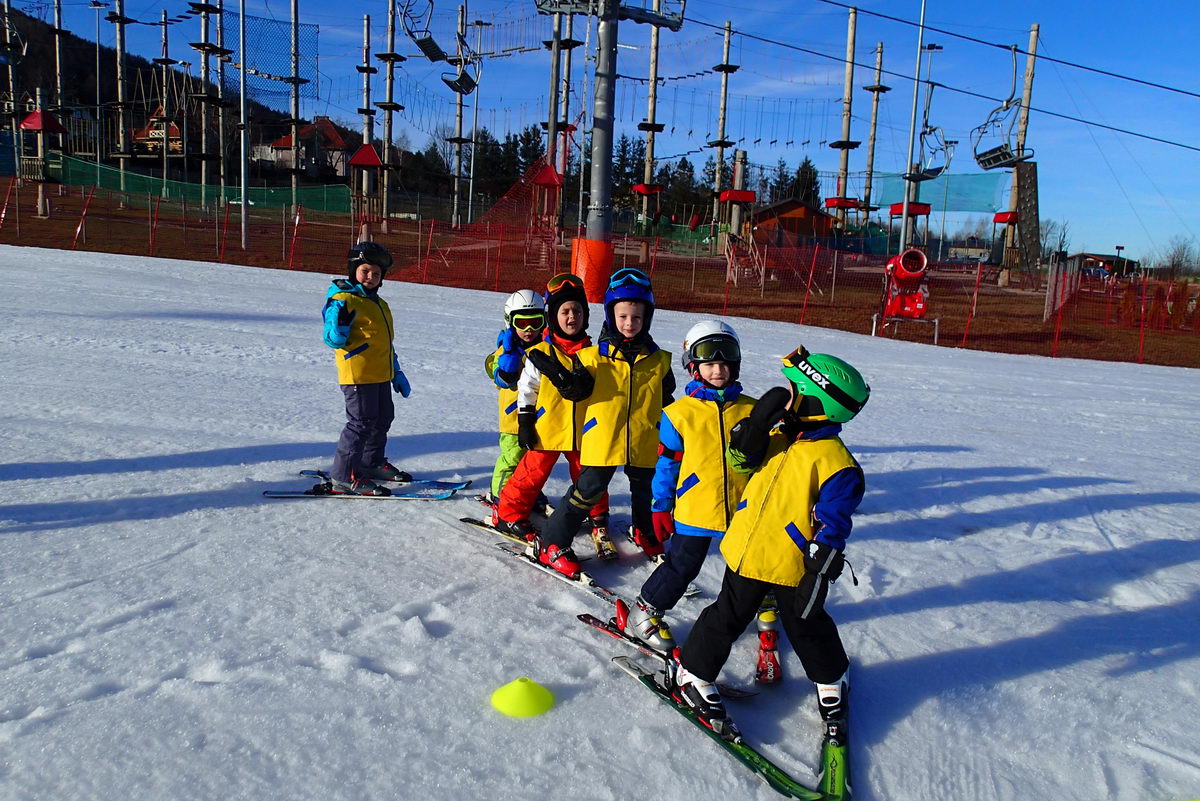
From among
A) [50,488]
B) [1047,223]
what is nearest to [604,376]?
[50,488]

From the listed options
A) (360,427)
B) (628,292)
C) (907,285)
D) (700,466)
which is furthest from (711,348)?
(907,285)

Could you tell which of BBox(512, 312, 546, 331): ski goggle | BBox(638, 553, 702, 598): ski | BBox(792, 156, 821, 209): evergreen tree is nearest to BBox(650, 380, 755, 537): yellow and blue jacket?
BBox(638, 553, 702, 598): ski

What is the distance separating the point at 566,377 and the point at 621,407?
32 centimetres

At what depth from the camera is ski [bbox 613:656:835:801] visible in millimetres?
2414

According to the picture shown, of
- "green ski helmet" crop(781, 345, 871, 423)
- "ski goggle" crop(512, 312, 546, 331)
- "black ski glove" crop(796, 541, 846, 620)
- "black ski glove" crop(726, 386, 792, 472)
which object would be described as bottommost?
"black ski glove" crop(796, 541, 846, 620)

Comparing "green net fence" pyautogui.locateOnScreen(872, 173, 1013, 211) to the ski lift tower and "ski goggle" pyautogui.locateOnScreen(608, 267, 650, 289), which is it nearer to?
the ski lift tower

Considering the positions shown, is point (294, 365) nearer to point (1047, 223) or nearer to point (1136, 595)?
point (1136, 595)

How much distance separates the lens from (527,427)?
156 inches

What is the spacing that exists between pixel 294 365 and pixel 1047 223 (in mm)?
57377

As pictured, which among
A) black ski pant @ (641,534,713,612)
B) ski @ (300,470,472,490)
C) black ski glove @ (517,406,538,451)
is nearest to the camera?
black ski pant @ (641,534,713,612)

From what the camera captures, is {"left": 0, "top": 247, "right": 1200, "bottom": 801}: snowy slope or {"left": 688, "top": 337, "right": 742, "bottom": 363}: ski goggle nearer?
{"left": 0, "top": 247, "right": 1200, "bottom": 801}: snowy slope

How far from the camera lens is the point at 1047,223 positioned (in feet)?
177

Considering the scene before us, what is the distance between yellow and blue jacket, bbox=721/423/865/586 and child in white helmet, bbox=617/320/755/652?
41 cm

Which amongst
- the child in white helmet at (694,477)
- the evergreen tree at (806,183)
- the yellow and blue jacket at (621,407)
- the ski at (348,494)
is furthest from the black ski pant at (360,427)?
the evergreen tree at (806,183)
